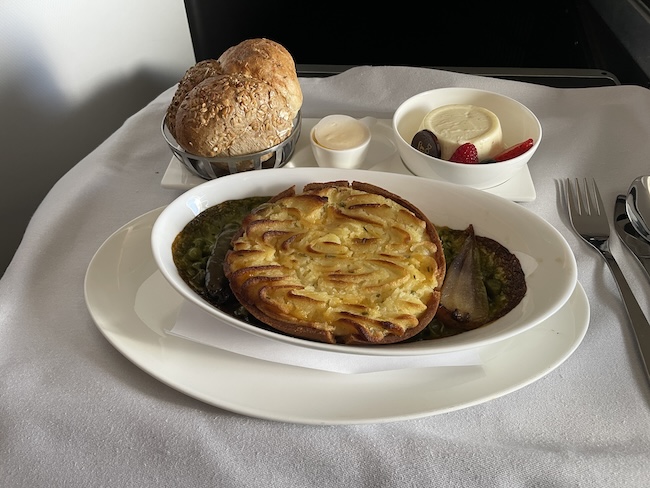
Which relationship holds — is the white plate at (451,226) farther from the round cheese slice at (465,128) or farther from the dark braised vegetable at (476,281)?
the round cheese slice at (465,128)

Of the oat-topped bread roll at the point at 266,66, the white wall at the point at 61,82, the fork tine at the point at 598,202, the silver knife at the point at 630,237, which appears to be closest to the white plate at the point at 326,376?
the silver knife at the point at 630,237

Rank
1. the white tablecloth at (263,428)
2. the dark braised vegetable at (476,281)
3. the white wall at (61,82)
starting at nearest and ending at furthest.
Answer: the white tablecloth at (263,428) → the dark braised vegetable at (476,281) → the white wall at (61,82)

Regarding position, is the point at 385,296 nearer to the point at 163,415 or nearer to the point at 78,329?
the point at 163,415

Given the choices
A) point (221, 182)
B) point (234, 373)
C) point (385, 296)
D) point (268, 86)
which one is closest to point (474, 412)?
point (385, 296)

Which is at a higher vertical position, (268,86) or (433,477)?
(268,86)

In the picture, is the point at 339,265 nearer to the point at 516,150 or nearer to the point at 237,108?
the point at 237,108

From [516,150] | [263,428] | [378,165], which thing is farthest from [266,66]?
[263,428]
